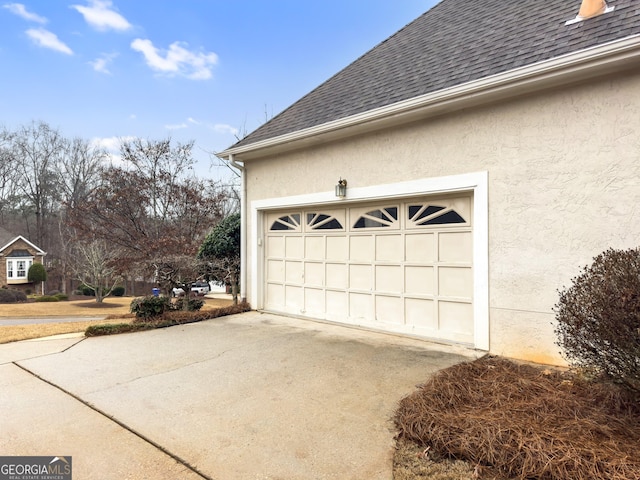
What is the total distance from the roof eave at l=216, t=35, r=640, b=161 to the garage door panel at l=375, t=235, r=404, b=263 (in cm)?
185

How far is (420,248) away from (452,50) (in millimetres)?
3482

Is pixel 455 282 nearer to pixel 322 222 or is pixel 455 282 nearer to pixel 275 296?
pixel 322 222

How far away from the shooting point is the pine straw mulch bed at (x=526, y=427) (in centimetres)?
230

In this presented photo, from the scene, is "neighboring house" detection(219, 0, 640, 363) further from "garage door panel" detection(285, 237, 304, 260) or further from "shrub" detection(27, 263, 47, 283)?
"shrub" detection(27, 263, 47, 283)

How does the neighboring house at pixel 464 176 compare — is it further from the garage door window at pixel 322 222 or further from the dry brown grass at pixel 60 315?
the dry brown grass at pixel 60 315

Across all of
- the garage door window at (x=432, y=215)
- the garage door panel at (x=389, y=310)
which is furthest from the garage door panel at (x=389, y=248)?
the garage door panel at (x=389, y=310)

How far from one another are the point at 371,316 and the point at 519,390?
3159 mm

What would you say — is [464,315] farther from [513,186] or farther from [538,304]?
[513,186]

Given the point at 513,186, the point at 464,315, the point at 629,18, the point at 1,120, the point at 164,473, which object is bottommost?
the point at 164,473

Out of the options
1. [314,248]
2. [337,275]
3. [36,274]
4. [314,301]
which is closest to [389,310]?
[337,275]

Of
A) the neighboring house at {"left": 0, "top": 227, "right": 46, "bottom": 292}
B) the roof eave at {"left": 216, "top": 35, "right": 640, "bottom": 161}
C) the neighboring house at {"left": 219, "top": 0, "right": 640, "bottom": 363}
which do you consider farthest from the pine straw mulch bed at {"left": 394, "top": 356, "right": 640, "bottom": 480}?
the neighboring house at {"left": 0, "top": 227, "right": 46, "bottom": 292}

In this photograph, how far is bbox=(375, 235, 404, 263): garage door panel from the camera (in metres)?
6.12

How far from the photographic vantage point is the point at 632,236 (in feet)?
13.1

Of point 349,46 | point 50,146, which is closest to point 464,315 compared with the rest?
point 349,46
